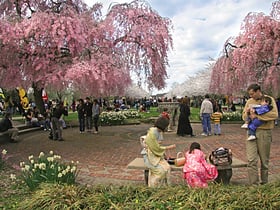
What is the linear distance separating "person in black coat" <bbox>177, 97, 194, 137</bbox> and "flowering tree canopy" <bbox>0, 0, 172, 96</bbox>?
2192 millimetres

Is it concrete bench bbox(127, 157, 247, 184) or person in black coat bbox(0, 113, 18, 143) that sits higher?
person in black coat bbox(0, 113, 18, 143)

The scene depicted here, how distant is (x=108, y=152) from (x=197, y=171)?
5.34m

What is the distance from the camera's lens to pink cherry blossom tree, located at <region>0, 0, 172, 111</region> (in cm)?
1039

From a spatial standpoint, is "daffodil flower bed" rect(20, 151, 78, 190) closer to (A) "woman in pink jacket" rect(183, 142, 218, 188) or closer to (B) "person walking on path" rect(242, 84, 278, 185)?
(A) "woman in pink jacket" rect(183, 142, 218, 188)

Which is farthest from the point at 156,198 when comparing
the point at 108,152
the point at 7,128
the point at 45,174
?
the point at 7,128

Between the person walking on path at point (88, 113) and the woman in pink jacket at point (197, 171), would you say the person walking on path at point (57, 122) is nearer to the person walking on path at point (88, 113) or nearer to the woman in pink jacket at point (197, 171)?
the person walking on path at point (88, 113)

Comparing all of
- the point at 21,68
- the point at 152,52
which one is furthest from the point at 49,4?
the point at 152,52

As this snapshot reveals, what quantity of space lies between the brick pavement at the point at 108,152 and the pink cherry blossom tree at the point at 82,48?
6.75ft

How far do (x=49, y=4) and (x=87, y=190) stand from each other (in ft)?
45.8

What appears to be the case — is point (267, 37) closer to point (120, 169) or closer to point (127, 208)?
point (120, 169)

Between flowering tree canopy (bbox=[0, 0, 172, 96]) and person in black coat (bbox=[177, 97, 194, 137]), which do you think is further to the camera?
person in black coat (bbox=[177, 97, 194, 137])

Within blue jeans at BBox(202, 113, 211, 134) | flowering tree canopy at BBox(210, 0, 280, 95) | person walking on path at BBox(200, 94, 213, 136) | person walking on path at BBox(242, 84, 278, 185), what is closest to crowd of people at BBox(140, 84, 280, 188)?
person walking on path at BBox(242, 84, 278, 185)

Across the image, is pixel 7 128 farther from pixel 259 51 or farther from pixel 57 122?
pixel 259 51

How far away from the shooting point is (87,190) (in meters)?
3.97
